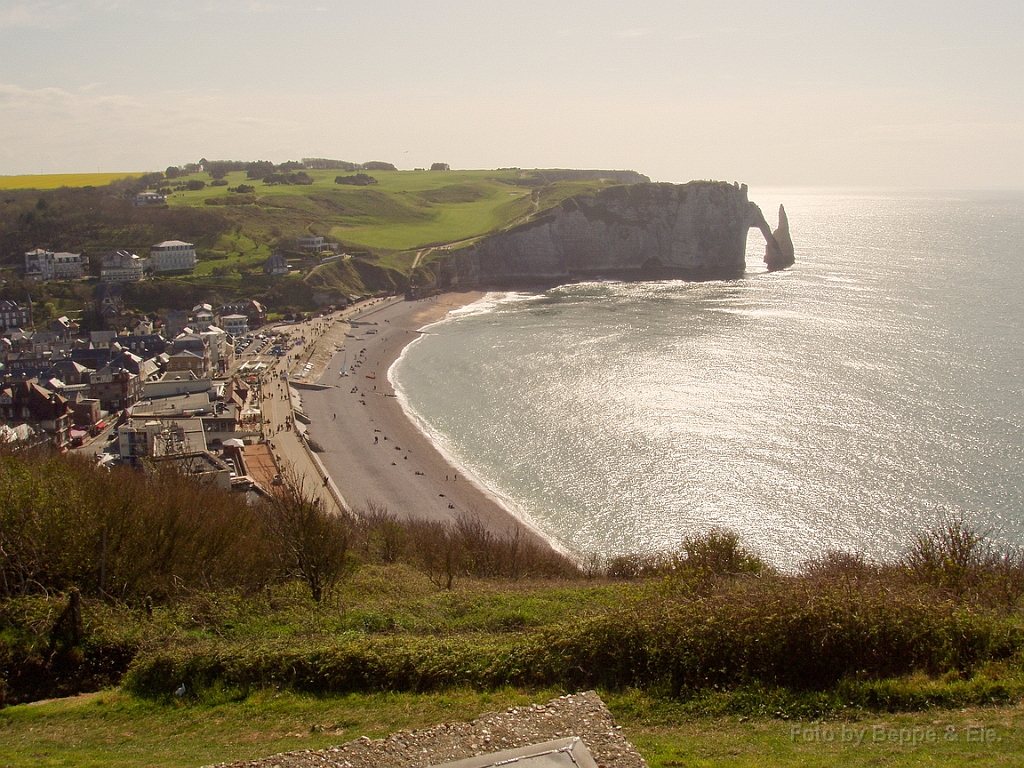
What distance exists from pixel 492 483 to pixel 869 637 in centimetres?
2387

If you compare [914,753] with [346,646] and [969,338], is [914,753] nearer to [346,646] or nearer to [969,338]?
[346,646]

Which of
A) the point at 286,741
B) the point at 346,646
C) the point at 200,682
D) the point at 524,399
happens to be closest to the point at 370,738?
the point at 286,741

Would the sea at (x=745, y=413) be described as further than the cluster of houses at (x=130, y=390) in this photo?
No

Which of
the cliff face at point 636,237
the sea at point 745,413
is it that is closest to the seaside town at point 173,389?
the sea at point 745,413

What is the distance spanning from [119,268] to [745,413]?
2387 inches

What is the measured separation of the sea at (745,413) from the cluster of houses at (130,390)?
34.7 feet

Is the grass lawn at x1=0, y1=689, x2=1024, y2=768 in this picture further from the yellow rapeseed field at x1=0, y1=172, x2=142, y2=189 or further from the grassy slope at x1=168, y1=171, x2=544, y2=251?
the yellow rapeseed field at x1=0, y1=172, x2=142, y2=189

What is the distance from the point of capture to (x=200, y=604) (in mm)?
12648

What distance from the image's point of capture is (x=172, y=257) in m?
77.6

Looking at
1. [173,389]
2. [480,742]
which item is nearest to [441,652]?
[480,742]

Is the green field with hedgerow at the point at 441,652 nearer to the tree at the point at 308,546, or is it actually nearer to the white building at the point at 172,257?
the tree at the point at 308,546

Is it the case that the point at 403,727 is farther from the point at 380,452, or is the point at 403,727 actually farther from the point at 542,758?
the point at 380,452

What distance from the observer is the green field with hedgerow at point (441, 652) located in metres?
8.81

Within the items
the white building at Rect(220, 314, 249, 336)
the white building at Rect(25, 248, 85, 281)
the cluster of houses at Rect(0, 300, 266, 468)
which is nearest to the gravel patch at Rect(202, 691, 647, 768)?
the cluster of houses at Rect(0, 300, 266, 468)
